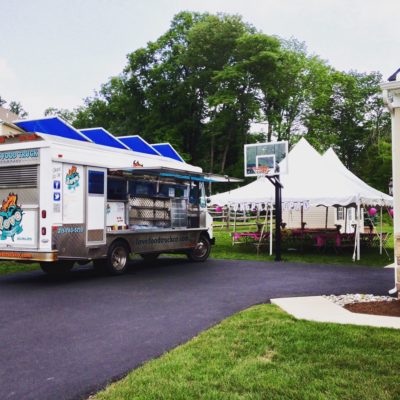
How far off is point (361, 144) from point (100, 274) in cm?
4686

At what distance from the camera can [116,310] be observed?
7.40 metres

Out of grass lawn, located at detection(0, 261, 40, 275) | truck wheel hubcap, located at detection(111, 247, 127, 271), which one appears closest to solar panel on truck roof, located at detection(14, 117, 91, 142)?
truck wheel hubcap, located at detection(111, 247, 127, 271)

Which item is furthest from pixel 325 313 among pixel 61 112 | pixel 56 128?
pixel 61 112

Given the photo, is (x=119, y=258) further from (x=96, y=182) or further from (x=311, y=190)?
(x=311, y=190)

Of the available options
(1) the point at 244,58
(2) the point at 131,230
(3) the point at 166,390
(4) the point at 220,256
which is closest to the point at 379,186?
(1) the point at 244,58

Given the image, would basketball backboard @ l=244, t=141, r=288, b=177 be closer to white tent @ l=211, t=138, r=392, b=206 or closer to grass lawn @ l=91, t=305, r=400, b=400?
white tent @ l=211, t=138, r=392, b=206

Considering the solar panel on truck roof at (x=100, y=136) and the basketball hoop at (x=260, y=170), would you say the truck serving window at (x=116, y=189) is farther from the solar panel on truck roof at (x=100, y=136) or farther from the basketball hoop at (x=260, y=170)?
the basketball hoop at (x=260, y=170)

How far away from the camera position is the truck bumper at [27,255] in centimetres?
956

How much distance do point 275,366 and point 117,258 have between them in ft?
24.3

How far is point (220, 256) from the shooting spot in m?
16.1

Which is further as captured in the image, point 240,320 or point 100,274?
point 100,274

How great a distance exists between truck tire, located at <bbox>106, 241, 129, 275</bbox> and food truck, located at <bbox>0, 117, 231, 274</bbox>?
0.02 meters

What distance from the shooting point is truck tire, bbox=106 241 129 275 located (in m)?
11.1

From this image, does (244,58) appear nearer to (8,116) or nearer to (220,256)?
(220,256)
